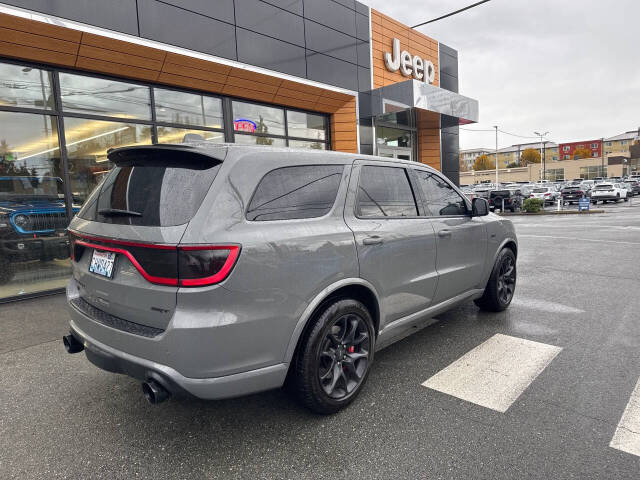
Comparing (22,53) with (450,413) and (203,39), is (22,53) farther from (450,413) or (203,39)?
(450,413)

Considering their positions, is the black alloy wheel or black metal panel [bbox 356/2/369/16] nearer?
the black alloy wheel

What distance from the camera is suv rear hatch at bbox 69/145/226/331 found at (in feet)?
→ 6.93

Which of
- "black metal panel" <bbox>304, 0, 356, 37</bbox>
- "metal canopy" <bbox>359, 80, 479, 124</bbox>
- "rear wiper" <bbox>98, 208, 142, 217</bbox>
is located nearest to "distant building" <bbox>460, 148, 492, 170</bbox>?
"metal canopy" <bbox>359, 80, 479, 124</bbox>

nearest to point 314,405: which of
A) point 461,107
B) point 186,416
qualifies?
point 186,416

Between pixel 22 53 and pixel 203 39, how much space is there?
299cm

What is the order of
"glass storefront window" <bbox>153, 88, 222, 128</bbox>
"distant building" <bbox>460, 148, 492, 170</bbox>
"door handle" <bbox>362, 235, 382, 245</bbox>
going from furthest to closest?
"distant building" <bbox>460, 148, 492, 170</bbox>
"glass storefront window" <bbox>153, 88, 222, 128</bbox>
"door handle" <bbox>362, 235, 382, 245</bbox>

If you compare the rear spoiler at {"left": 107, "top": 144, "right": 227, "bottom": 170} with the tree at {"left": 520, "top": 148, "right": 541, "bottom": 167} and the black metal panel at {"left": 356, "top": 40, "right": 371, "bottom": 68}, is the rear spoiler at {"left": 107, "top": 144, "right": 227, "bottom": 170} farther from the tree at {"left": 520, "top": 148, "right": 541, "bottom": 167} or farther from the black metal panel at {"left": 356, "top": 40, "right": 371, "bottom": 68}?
the tree at {"left": 520, "top": 148, "right": 541, "bottom": 167}

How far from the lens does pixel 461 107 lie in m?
12.7

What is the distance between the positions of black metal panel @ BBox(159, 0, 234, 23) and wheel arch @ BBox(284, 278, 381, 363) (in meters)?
7.05

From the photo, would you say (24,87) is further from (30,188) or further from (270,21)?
(270,21)

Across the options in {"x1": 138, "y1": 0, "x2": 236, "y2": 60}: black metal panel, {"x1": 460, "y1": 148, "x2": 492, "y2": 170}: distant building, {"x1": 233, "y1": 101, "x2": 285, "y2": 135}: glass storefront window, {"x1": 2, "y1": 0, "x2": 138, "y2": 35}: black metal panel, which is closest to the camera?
{"x1": 2, "y1": 0, "x2": 138, "y2": 35}: black metal panel

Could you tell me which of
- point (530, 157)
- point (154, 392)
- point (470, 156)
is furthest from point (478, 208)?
point (470, 156)

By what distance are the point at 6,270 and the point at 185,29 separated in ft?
16.9

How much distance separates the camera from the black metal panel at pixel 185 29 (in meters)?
7.04
